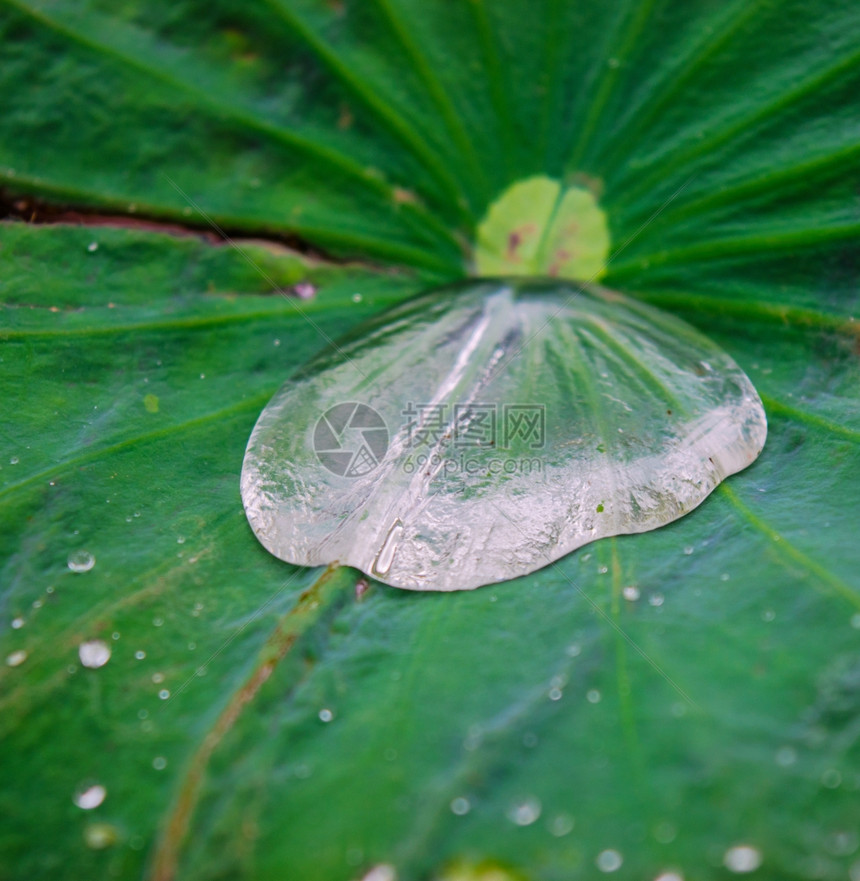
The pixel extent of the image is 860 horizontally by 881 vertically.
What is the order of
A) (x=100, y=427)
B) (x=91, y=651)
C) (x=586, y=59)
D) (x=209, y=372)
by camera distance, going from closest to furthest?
(x=91, y=651)
(x=100, y=427)
(x=209, y=372)
(x=586, y=59)

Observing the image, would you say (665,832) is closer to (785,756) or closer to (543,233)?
(785,756)

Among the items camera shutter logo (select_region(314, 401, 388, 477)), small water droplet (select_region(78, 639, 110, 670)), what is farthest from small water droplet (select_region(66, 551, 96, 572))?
camera shutter logo (select_region(314, 401, 388, 477))

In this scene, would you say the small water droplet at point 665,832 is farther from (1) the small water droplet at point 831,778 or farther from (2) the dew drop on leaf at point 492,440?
(2) the dew drop on leaf at point 492,440

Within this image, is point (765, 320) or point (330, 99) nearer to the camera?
point (765, 320)

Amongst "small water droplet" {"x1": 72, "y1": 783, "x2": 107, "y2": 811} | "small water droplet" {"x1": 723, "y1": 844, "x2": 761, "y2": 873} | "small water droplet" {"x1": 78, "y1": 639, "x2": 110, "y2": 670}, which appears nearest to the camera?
"small water droplet" {"x1": 723, "y1": 844, "x2": 761, "y2": 873}

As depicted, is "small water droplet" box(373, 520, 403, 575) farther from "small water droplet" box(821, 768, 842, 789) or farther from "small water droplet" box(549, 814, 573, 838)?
"small water droplet" box(821, 768, 842, 789)

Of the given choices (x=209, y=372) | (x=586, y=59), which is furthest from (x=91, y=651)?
(x=586, y=59)

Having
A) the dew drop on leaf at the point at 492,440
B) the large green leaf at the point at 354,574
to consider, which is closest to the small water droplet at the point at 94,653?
the large green leaf at the point at 354,574

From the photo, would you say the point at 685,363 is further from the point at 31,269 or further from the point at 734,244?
the point at 31,269
